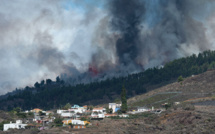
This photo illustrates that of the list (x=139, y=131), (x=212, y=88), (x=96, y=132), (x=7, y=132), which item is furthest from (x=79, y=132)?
(x=212, y=88)

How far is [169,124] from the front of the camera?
9175 centimetres

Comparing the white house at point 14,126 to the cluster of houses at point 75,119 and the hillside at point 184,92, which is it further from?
the hillside at point 184,92

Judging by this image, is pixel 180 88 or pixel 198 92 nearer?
pixel 198 92

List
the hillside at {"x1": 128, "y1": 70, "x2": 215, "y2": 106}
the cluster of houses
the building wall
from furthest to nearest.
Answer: the hillside at {"x1": 128, "y1": 70, "x2": 215, "y2": 106}
the building wall
the cluster of houses

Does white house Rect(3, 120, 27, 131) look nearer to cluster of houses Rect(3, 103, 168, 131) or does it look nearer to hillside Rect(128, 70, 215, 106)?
cluster of houses Rect(3, 103, 168, 131)

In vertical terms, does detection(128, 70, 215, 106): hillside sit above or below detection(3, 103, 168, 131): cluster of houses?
above

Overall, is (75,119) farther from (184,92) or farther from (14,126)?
(184,92)

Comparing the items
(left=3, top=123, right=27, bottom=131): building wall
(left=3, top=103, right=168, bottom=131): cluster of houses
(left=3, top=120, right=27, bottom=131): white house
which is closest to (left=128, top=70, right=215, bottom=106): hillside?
(left=3, top=103, right=168, bottom=131): cluster of houses

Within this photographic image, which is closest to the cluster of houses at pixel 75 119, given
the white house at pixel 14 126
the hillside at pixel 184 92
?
the white house at pixel 14 126

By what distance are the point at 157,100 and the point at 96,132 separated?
6933cm

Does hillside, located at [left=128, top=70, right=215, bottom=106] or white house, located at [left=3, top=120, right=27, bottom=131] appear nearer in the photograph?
white house, located at [left=3, top=120, right=27, bottom=131]

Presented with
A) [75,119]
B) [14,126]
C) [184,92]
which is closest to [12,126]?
[14,126]

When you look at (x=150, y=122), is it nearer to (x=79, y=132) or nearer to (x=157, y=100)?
A: (x=79, y=132)

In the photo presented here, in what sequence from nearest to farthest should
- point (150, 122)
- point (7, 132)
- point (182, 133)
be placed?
1. point (182, 133)
2. point (150, 122)
3. point (7, 132)
